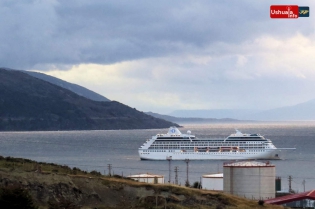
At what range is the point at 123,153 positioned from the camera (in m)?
125

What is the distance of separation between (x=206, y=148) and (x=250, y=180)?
7306cm

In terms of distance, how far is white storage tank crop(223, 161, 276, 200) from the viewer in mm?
42500

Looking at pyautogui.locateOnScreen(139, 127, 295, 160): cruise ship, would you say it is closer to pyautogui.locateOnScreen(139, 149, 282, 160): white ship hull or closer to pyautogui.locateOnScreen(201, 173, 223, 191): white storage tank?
pyautogui.locateOnScreen(139, 149, 282, 160): white ship hull

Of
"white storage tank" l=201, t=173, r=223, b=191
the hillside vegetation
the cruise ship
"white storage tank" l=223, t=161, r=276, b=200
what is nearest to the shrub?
the hillside vegetation

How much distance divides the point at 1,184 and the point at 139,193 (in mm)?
6880

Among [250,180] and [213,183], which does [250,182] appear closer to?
[250,180]

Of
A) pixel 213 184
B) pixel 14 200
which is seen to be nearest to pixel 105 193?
pixel 14 200

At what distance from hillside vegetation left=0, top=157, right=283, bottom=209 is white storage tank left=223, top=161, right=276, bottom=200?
757 cm

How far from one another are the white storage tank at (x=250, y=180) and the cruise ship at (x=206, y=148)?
6824cm

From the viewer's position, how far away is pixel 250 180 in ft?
A: 140

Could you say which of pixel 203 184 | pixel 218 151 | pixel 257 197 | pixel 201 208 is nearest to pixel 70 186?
pixel 201 208

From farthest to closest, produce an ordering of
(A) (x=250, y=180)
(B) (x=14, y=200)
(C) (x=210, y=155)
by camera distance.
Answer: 1. (C) (x=210, y=155)
2. (A) (x=250, y=180)
3. (B) (x=14, y=200)

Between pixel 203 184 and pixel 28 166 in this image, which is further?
pixel 203 184

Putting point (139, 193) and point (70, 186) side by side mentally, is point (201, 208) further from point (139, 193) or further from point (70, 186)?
point (70, 186)
